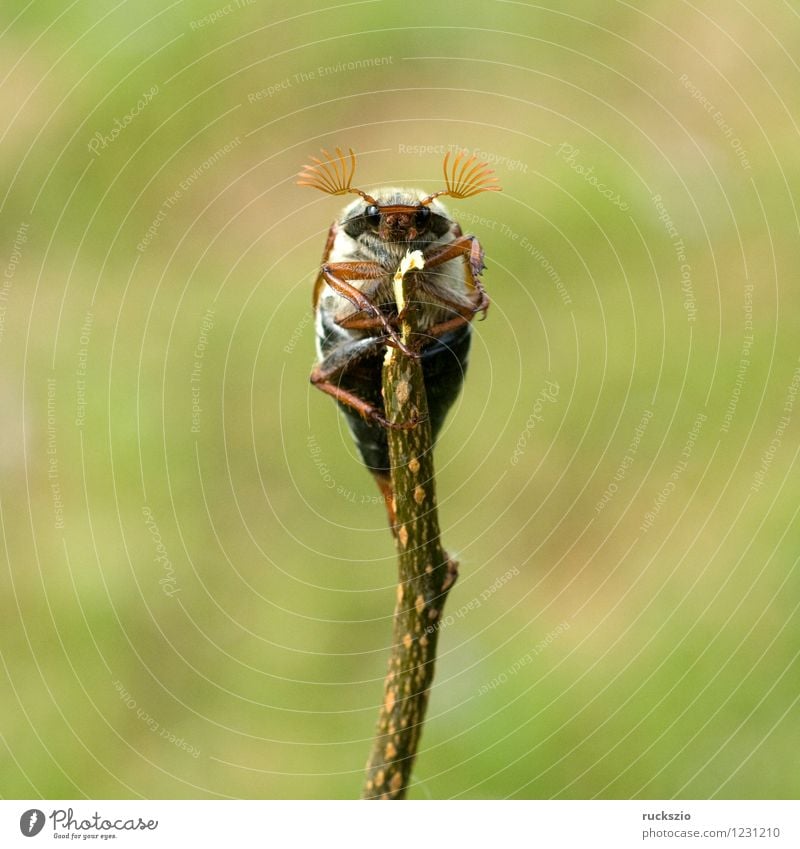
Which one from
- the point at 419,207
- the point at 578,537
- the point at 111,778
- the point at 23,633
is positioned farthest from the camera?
the point at 578,537

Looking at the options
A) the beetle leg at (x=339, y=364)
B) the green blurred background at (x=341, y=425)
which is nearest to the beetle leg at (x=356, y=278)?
the beetle leg at (x=339, y=364)

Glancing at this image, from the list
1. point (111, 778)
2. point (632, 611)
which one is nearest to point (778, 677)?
point (632, 611)

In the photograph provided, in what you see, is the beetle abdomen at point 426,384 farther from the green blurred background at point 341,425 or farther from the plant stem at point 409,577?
the green blurred background at point 341,425

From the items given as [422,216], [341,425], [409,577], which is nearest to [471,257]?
[422,216]

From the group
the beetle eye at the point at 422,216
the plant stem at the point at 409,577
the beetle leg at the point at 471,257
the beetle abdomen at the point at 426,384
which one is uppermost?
the beetle eye at the point at 422,216
